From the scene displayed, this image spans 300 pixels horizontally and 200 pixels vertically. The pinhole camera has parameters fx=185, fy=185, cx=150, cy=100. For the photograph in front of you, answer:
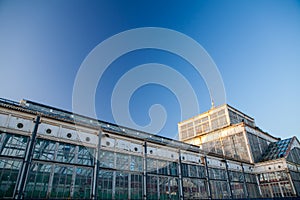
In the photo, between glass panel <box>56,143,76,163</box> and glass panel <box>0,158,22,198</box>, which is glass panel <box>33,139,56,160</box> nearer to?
glass panel <box>56,143,76,163</box>

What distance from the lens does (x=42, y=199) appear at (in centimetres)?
1397

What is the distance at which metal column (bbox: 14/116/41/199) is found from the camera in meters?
13.2

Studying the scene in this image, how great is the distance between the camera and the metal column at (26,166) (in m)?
13.2

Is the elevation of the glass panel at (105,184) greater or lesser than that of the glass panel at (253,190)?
greater

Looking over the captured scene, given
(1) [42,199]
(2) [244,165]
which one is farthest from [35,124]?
(2) [244,165]

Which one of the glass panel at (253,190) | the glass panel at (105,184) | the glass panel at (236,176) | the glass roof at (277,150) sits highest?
the glass roof at (277,150)

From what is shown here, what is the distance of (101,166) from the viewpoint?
1788 cm

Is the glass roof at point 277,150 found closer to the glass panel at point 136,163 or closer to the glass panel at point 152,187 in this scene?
the glass panel at point 152,187

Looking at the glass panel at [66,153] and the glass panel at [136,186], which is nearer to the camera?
the glass panel at [66,153]

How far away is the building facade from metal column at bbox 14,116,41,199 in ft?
116

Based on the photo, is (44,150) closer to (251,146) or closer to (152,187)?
(152,187)

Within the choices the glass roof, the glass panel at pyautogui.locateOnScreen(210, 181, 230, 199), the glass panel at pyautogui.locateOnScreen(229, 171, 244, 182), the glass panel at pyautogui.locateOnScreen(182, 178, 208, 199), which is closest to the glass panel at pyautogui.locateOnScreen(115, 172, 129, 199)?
the glass panel at pyautogui.locateOnScreen(182, 178, 208, 199)

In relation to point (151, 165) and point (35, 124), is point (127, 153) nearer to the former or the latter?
point (151, 165)

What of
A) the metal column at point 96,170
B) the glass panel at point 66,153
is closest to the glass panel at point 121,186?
the metal column at point 96,170
